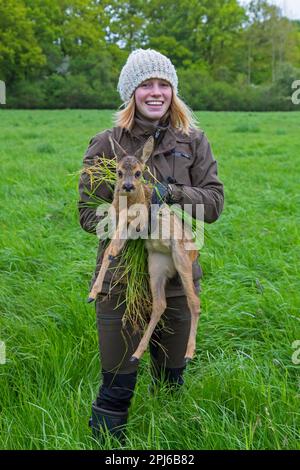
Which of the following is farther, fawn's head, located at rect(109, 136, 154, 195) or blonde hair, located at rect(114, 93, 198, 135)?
blonde hair, located at rect(114, 93, 198, 135)

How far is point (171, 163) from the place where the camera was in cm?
307

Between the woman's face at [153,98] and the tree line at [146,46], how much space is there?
37305mm

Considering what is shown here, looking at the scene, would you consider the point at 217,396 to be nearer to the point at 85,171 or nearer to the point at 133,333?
the point at 133,333

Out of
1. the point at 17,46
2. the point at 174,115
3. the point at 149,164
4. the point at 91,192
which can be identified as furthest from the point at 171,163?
the point at 17,46

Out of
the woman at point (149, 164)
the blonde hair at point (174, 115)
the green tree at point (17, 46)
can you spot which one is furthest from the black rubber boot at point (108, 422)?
the green tree at point (17, 46)

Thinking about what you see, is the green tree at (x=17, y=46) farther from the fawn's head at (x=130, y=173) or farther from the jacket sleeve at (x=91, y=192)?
the fawn's head at (x=130, y=173)

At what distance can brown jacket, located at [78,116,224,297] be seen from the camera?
2.95 meters

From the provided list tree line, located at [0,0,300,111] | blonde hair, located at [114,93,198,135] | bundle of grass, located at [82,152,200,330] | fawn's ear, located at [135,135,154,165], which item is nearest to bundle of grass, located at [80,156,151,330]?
bundle of grass, located at [82,152,200,330]

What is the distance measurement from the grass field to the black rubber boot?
0.17ft

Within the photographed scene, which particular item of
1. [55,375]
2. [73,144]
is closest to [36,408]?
[55,375]

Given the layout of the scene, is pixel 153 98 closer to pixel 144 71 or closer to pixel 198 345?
pixel 144 71

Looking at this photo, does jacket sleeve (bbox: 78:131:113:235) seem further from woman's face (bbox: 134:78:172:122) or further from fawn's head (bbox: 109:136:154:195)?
fawn's head (bbox: 109:136:154:195)

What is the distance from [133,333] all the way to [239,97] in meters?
41.2
